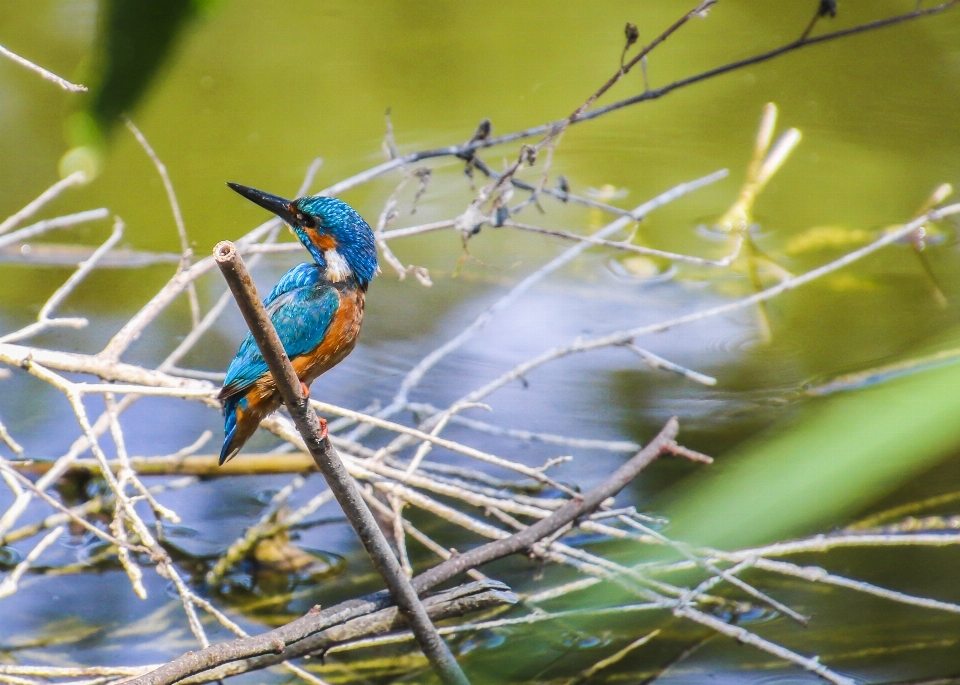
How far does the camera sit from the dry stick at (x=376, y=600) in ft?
5.53

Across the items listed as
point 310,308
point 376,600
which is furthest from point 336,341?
point 376,600

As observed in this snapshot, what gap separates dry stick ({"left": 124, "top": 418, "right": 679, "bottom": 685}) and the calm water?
250 millimetres

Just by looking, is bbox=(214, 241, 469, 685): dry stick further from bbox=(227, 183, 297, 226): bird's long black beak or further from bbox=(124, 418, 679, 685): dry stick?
bbox=(227, 183, 297, 226): bird's long black beak

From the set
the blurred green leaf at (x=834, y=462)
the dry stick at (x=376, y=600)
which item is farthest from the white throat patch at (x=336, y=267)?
the blurred green leaf at (x=834, y=462)

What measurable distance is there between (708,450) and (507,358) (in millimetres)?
989

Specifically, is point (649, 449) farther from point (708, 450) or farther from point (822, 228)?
point (822, 228)

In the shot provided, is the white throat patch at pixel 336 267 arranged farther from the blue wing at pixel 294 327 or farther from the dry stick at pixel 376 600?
the dry stick at pixel 376 600

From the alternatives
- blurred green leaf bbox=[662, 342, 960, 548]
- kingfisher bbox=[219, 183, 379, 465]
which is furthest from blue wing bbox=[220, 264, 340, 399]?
blurred green leaf bbox=[662, 342, 960, 548]

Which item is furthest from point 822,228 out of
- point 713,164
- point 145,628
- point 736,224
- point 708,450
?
point 145,628

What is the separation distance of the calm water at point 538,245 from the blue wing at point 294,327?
1.91 ft

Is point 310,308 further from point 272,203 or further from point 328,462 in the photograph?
point 328,462

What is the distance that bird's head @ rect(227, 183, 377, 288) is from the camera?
1978 mm

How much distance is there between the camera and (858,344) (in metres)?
3.77

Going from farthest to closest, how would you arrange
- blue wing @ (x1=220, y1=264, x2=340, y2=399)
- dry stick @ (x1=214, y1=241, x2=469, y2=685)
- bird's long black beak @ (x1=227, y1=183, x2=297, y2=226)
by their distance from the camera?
blue wing @ (x1=220, y1=264, x2=340, y2=399)
bird's long black beak @ (x1=227, y1=183, x2=297, y2=226)
dry stick @ (x1=214, y1=241, x2=469, y2=685)
